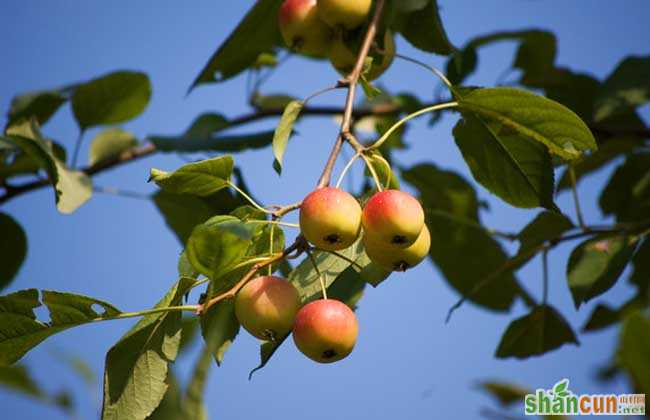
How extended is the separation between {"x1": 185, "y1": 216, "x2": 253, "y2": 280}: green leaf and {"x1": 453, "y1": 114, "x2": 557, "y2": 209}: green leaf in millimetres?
Answer: 592

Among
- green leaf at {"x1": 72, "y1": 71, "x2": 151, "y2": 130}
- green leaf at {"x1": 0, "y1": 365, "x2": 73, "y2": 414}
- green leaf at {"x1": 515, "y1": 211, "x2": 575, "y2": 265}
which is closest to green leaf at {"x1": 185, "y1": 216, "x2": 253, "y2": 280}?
green leaf at {"x1": 0, "y1": 365, "x2": 73, "y2": 414}

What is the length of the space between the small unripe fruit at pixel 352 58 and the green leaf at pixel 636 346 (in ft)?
3.69

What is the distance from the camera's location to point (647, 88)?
2.27 metres

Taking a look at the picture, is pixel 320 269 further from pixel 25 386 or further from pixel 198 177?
pixel 25 386

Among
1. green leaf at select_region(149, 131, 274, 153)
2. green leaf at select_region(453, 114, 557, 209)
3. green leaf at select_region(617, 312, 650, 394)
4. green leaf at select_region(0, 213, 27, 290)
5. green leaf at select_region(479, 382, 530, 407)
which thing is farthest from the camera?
green leaf at select_region(0, 213, 27, 290)

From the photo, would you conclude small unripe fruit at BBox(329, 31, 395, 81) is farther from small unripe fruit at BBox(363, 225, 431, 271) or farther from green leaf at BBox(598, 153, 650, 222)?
green leaf at BBox(598, 153, 650, 222)

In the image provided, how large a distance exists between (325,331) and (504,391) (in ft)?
0.98

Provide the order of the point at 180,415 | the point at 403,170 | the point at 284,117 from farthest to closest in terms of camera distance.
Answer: the point at 403,170, the point at 284,117, the point at 180,415

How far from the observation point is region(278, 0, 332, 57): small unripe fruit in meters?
1.74

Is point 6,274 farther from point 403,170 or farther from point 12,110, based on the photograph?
point 403,170

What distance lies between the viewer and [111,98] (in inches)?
104

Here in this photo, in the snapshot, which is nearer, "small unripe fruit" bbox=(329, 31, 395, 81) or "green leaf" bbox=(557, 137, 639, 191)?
"small unripe fruit" bbox=(329, 31, 395, 81)

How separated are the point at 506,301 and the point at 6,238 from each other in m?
1.65

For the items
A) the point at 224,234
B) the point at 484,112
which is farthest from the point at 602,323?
the point at 224,234
